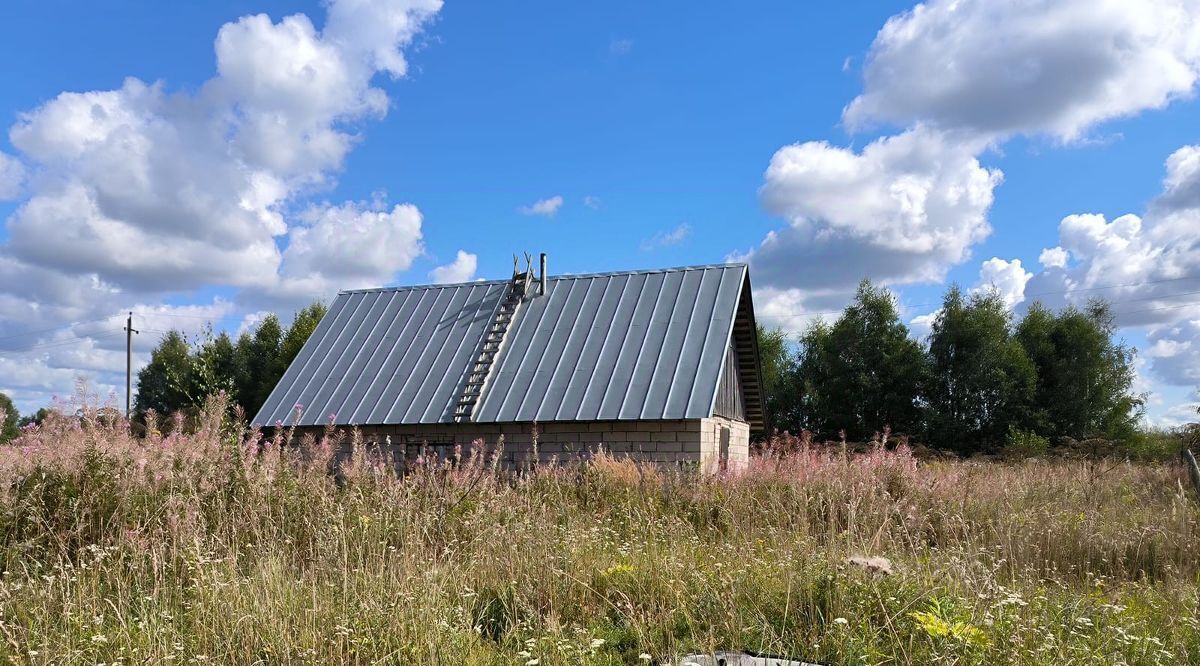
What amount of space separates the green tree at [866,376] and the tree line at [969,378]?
0.16ft

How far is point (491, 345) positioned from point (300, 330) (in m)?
29.4

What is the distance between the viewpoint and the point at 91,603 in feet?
17.7

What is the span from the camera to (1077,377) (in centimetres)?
3584

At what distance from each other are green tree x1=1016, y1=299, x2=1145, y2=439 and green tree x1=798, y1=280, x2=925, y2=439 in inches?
206

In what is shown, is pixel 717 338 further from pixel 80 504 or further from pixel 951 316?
pixel 951 316

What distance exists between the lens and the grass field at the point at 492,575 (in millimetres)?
4496

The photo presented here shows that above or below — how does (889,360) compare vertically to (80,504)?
above

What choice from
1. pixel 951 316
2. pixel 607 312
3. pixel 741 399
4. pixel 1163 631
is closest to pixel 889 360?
pixel 951 316

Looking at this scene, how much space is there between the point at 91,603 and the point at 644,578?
3660 mm

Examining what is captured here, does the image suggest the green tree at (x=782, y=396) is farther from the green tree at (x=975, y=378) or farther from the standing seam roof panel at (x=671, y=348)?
the standing seam roof panel at (x=671, y=348)

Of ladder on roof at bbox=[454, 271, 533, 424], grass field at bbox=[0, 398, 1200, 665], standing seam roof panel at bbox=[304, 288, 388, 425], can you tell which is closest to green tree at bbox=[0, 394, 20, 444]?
grass field at bbox=[0, 398, 1200, 665]

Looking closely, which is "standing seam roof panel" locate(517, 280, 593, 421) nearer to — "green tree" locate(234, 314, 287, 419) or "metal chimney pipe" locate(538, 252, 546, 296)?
"metal chimney pipe" locate(538, 252, 546, 296)

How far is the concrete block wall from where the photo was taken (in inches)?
599

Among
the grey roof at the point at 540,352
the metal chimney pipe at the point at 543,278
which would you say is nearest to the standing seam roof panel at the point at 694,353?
the grey roof at the point at 540,352
